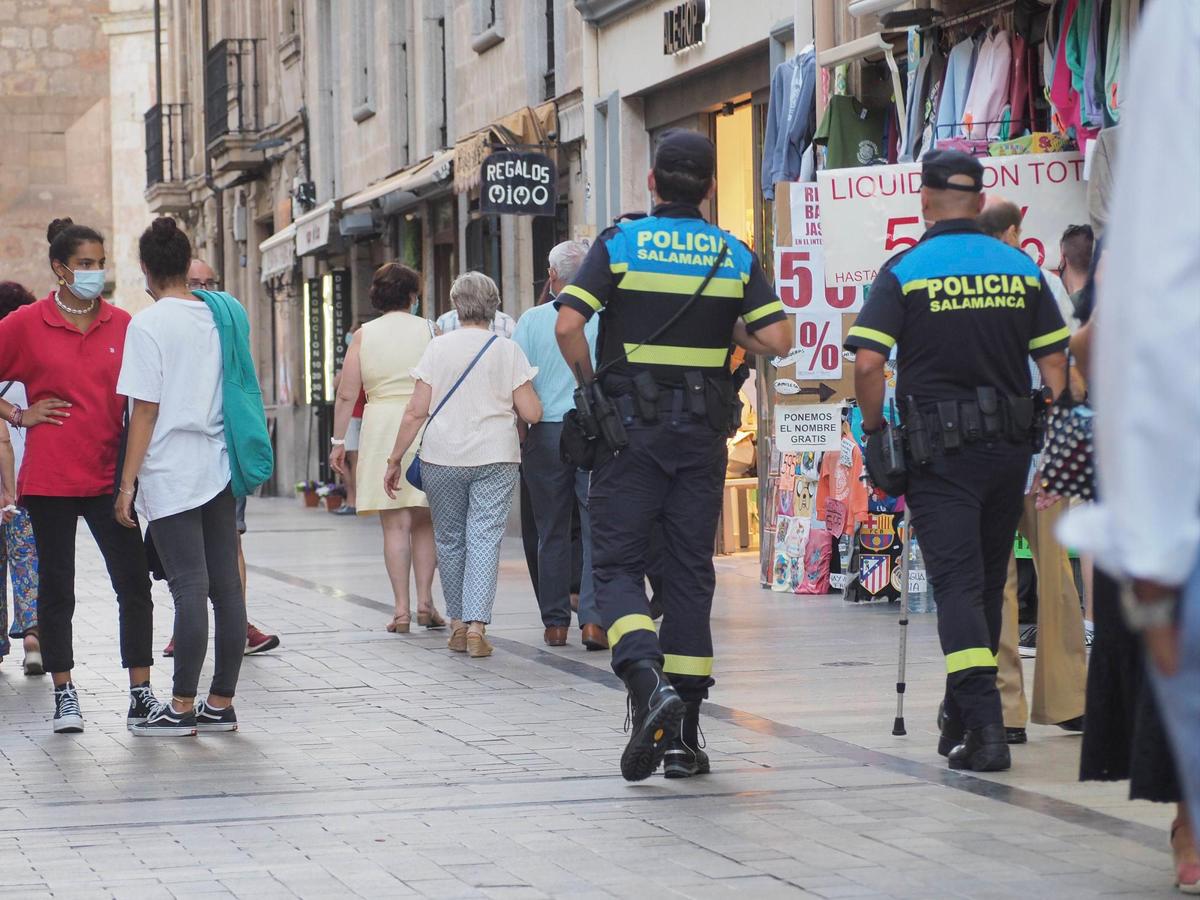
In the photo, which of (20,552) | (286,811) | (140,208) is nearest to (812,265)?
(20,552)

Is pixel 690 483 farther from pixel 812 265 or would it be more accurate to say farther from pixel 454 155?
pixel 454 155

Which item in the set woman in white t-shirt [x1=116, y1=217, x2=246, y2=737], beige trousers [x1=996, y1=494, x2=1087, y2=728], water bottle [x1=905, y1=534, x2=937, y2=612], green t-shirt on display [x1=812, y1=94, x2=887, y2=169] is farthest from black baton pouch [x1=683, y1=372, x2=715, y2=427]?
green t-shirt on display [x1=812, y1=94, x2=887, y2=169]

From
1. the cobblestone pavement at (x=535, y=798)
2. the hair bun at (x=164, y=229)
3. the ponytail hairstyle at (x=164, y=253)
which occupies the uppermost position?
the hair bun at (x=164, y=229)

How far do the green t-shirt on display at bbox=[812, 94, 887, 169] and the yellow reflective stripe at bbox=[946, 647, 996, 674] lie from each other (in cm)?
692

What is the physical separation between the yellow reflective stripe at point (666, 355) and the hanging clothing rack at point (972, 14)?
530 centimetres

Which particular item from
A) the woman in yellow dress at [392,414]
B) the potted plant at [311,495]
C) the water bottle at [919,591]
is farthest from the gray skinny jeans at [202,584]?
the potted plant at [311,495]

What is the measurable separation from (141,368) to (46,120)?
40821 mm

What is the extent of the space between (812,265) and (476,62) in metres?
11.3

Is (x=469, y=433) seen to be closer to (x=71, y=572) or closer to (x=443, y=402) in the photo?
(x=443, y=402)

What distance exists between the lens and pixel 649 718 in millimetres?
6484

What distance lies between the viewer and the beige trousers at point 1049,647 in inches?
290

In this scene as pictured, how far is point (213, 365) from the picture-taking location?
319 inches

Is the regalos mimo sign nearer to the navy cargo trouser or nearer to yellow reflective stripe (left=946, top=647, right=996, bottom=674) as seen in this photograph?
the navy cargo trouser

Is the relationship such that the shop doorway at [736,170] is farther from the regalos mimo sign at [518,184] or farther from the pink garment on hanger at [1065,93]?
the pink garment on hanger at [1065,93]
